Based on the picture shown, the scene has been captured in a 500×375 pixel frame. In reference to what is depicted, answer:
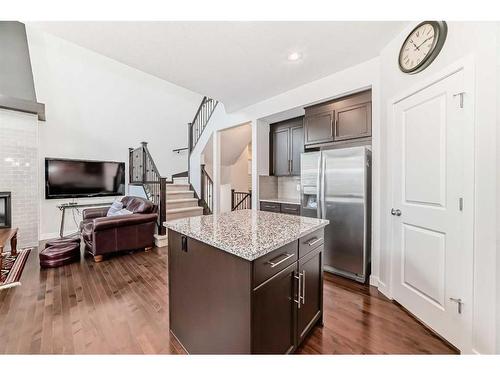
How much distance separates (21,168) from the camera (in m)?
3.87

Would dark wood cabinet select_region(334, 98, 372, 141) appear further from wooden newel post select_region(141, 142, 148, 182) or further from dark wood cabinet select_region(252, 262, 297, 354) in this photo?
wooden newel post select_region(141, 142, 148, 182)

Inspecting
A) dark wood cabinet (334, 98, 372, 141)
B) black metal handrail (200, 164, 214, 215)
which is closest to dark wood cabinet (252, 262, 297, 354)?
dark wood cabinet (334, 98, 372, 141)

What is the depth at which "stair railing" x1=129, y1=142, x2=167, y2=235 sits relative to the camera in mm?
4070

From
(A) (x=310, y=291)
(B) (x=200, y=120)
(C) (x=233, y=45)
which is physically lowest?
(A) (x=310, y=291)

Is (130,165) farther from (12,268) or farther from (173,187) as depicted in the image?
(12,268)

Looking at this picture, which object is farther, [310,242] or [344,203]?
[344,203]

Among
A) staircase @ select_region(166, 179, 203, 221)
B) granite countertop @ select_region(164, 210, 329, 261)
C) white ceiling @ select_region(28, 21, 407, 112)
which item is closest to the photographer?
granite countertop @ select_region(164, 210, 329, 261)

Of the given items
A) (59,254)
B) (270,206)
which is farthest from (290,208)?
(59,254)

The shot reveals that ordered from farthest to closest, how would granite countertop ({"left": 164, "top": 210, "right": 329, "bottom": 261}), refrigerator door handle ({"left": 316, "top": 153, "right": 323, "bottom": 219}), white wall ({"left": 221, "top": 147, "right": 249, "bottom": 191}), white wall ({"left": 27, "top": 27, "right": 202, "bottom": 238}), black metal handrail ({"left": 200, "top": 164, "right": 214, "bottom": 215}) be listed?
white wall ({"left": 221, "top": 147, "right": 249, "bottom": 191}) → black metal handrail ({"left": 200, "top": 164, "right": 214, "bottom": 215}) → white wall ({"left": 27, "top": 27, "right": 202, "bottom": 238}) → refrigerator door handle ({"left": 316, "top": 153, "right": 323, "bottom": 219}) → granite countertop ({"left": 164, "top": 210, "right": 329, "bottom": 261})

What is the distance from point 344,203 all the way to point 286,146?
1650 millimetres

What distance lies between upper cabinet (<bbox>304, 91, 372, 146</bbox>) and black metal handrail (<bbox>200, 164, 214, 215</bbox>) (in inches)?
112

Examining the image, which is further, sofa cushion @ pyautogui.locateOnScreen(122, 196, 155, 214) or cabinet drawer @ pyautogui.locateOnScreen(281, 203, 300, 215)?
sofa cushion @ pyautogui.locateOnScreen(122, 196, 155, 214)

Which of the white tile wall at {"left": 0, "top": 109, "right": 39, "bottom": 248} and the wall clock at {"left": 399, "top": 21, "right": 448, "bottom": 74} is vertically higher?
the wall clock at {"left": 399, "top": 21, "right": 448, "bottom": 74}

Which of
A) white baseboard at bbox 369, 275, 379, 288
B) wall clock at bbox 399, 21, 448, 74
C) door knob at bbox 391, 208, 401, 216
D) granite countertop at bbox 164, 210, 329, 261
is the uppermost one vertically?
wall clock at bbox 399, 21, 448, 74
